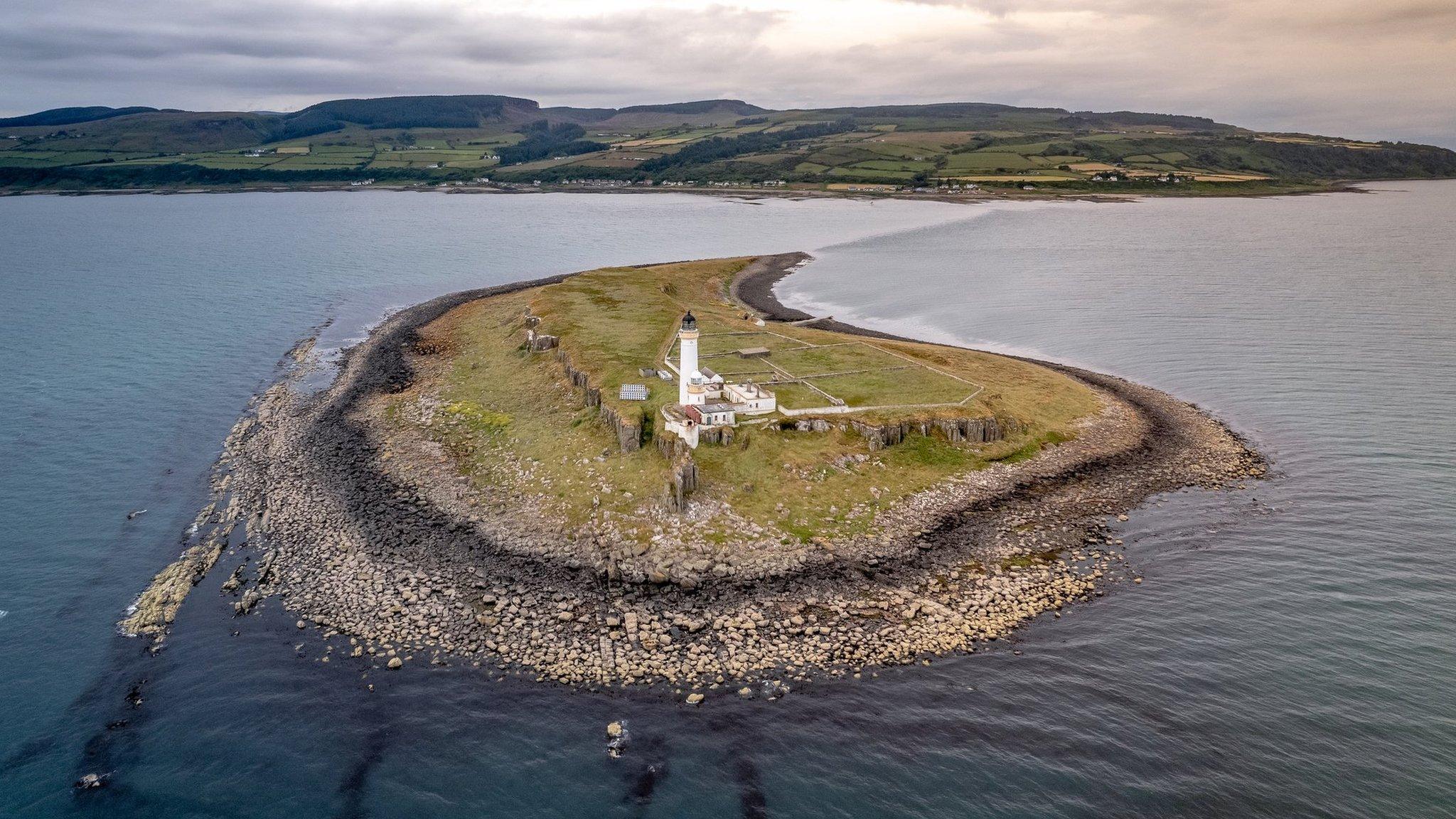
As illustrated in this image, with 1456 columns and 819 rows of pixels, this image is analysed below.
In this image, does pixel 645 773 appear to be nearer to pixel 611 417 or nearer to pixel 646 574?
pixel 646 574

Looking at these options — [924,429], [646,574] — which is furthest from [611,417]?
[924,429]

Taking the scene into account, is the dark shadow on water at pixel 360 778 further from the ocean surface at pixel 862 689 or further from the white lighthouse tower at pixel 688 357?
the white lighthouse tower at pixel 688 357

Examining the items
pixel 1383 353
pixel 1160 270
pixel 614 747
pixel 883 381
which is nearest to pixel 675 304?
pixel 883 381

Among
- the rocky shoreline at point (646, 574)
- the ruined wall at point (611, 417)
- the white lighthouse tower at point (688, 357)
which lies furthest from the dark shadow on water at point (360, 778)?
the white lighthouse tower at point (688, 357)

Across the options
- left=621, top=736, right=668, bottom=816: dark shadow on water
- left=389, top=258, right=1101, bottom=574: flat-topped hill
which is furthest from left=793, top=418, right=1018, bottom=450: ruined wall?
left=621, top=736, right=668, bottom=816: dark shadow on water

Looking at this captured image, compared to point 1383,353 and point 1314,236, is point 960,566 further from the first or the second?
point 1314,236

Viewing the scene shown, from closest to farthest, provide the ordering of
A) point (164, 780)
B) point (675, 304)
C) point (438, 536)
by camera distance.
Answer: point (164, 780) → point (438, 536) → point (675, 304)

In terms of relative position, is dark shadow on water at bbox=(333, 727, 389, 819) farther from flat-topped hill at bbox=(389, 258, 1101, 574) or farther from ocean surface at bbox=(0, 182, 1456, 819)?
flat-topped hill at bbox=(389, 258, 1101, 574)
